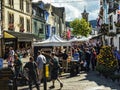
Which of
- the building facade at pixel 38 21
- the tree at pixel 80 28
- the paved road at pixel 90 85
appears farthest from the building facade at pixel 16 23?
the tree at pixel 80 28

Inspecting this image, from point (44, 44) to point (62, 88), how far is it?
8.92 m

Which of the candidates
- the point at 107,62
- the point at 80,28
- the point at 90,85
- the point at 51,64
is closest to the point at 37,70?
the point at 51,64

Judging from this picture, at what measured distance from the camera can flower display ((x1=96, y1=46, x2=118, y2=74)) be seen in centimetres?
2097

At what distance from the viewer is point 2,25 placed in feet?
129

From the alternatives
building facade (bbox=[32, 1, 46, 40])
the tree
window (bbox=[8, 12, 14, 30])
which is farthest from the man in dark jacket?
the tree

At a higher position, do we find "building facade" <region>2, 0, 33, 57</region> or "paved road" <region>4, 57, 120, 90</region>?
"building facade" <region>2, 0, 33, 57</region>

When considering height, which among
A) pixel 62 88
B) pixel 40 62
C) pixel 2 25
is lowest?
pixel 62 88

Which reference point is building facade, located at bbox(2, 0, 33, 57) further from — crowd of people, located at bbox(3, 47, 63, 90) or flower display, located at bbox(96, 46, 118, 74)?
crowd of people, located at bbox(3, 47, 63, 90)

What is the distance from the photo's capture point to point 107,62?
21.2 m

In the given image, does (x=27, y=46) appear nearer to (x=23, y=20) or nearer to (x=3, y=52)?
(x=23, y=20)

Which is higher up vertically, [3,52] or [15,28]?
[15,28]

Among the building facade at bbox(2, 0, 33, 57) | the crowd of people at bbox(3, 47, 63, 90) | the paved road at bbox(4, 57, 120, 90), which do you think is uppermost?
the building facade at bbox(2, 0, 33, 57)

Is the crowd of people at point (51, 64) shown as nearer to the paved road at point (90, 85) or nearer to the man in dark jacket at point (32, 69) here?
the man in dark jacket at point (32, 69)

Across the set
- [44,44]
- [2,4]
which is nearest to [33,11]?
[2,4]
